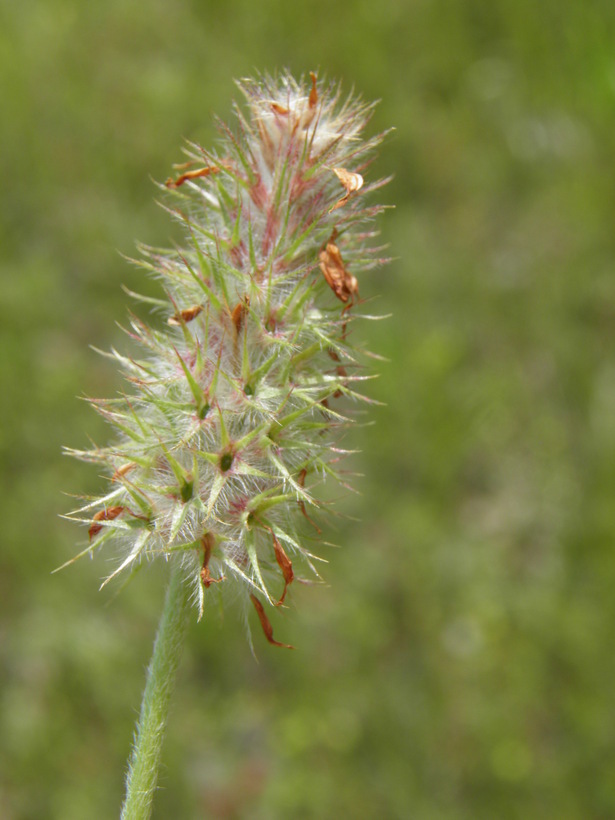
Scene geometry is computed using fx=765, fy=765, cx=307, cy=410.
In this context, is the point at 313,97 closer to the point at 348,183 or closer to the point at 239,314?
the point at 348,183

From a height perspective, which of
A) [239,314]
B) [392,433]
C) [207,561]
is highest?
[392,433]

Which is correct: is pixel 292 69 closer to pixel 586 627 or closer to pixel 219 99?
pixel 219 99

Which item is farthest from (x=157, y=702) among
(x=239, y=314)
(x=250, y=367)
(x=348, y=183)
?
(x=348, y=183)

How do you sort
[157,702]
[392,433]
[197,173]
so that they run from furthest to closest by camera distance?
[392,433]
[197,173]
[157,702]

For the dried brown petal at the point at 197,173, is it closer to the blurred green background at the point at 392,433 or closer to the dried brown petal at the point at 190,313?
the dried brown petal at the point at 190,313

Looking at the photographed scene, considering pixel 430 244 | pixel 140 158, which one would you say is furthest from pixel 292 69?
pixel 430 244

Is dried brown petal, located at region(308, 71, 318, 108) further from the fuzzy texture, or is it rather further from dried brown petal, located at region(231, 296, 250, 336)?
dried brown petal, located at region(231, 296, 250, 336)

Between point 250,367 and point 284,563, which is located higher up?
point 250,367

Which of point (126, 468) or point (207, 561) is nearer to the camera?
point (207, 561)
